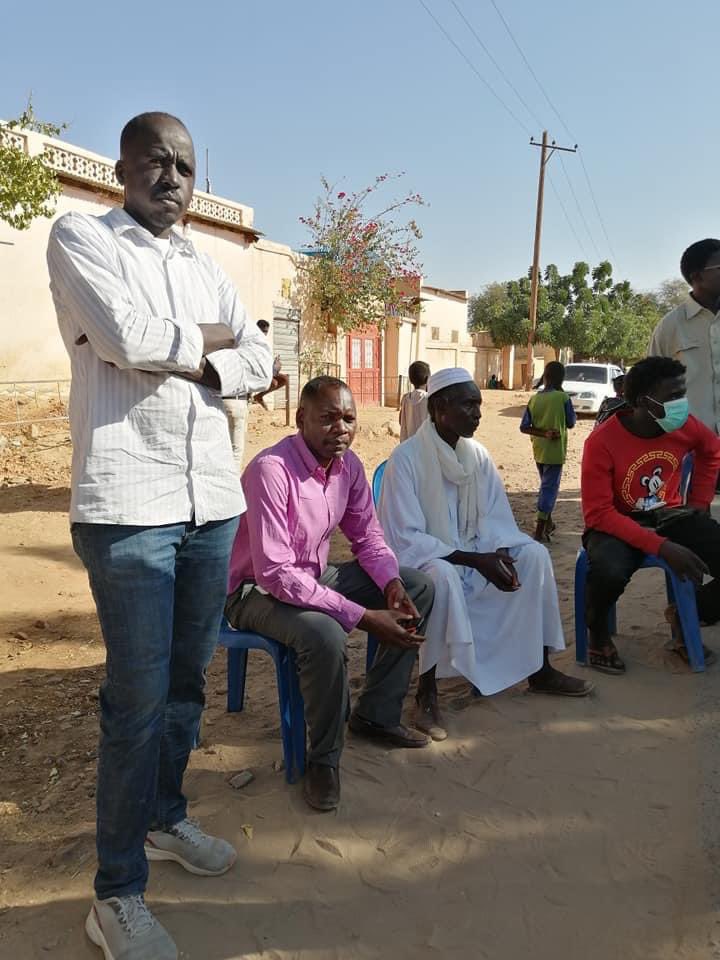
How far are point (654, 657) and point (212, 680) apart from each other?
2.24m

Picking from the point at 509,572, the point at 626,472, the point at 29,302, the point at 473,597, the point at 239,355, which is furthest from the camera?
the point at 29,302

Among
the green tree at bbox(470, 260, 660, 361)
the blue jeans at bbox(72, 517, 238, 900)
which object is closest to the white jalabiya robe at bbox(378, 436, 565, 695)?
the blue jeans at bbox(72, 517, 238, 900)

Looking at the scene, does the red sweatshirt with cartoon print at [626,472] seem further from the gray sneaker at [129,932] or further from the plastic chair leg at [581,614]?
the gray sneaker at [129,932]

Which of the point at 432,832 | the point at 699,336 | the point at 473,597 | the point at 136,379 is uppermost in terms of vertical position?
the point at 699,336

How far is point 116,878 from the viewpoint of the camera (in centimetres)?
193

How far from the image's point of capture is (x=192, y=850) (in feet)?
7.42

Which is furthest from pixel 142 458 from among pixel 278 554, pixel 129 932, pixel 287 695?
pixel 287 695

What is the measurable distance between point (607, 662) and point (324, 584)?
1.58 m

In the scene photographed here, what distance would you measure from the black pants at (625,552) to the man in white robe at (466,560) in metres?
0.33

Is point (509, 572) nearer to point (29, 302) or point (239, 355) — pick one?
point (239, 355)

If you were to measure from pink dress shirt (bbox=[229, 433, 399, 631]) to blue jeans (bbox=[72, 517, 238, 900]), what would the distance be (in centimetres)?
55

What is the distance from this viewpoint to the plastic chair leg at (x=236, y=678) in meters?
3.28

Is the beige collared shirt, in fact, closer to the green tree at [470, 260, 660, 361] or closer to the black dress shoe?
the black dress shoe

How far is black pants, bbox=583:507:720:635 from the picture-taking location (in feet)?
12.0
